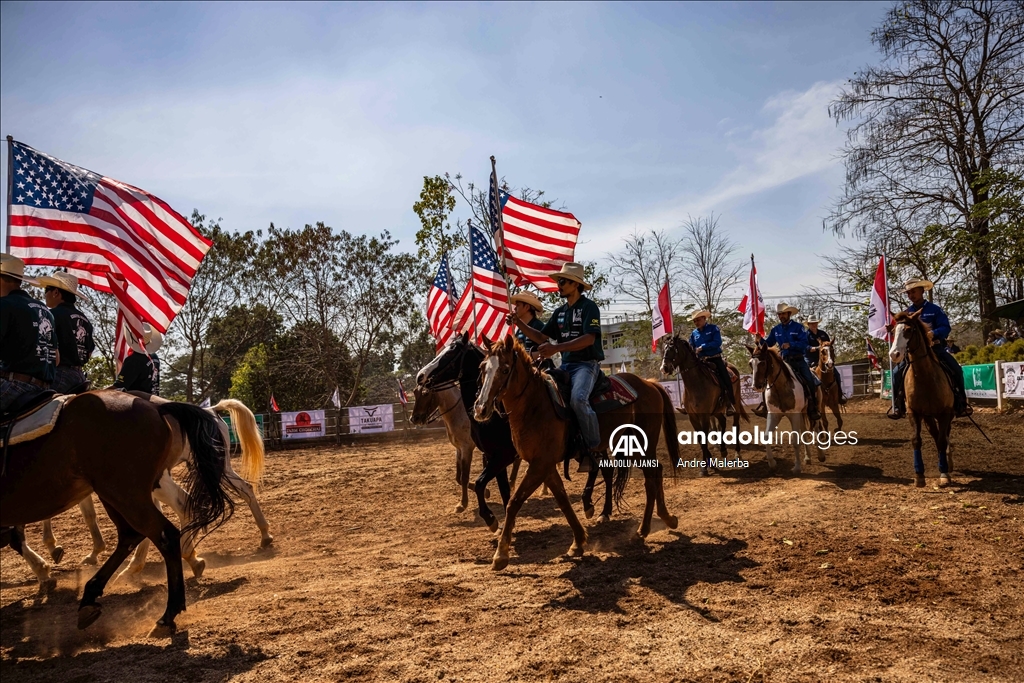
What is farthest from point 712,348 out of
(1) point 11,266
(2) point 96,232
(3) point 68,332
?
(1) point 11,266

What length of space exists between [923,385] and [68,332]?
10.4 m

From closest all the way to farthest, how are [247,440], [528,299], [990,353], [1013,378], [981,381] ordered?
[247,440], [528,299], [1013,378], [981,381], [990,353]

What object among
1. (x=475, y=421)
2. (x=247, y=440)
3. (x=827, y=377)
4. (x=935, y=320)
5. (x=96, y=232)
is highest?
(x=96, y=232)

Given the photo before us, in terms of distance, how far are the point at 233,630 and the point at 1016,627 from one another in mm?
5658

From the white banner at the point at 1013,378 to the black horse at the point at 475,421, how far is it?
14131 millimetres

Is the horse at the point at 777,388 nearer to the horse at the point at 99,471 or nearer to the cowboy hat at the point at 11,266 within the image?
the horse at the point at 99,471

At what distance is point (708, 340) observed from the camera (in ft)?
42.8

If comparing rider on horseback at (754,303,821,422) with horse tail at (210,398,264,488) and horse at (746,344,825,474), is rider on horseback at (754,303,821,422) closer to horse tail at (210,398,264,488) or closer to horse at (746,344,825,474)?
horse at (746,344,825,474)

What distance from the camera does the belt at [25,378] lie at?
230 inches

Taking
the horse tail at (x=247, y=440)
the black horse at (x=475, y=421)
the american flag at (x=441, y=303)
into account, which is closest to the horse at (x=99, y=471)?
the horse tail at (x=247, y=440)

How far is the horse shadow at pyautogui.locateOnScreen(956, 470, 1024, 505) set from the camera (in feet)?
24.5

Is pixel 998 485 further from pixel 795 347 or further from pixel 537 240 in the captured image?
pixel 537 240

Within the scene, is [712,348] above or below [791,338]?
below

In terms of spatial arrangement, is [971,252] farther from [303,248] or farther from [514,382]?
[303,248]
